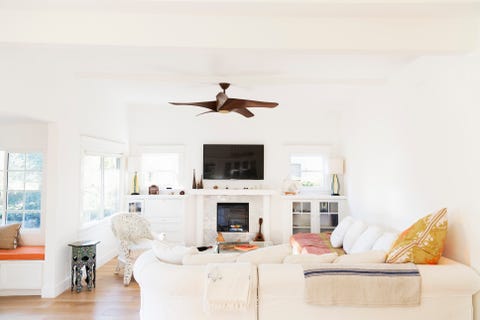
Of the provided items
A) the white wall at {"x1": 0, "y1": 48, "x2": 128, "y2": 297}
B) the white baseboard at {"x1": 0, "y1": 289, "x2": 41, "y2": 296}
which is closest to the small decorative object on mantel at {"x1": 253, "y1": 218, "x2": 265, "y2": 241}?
the white wall at {"x1": 0, "y1": 48, "x2": 128, "y2": 297}

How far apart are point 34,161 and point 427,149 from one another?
4842mm

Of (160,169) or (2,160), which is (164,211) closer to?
(160,169)

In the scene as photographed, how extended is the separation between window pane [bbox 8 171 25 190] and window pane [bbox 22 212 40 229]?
38cm

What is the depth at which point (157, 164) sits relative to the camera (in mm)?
6723

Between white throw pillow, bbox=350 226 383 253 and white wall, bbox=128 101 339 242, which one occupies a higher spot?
white wall, bbox=128 101 339 242

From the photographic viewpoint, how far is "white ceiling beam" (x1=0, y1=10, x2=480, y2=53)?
236 centimetres

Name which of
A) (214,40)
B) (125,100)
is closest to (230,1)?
(214,40)

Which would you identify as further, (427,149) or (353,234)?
(353,234)

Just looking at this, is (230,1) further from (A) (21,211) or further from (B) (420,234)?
(A) (21,211)

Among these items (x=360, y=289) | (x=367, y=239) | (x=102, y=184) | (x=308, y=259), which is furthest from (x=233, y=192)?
(x=360, y=289)

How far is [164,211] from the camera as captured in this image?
6441mm

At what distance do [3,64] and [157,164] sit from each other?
3.59m

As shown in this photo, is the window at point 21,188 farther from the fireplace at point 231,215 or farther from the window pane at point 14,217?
the fireplace at point 231,215

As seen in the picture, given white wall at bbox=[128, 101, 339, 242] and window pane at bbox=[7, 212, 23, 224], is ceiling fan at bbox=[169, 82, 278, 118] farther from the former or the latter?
window pane at bbox=[7, 212, 23, 224]
